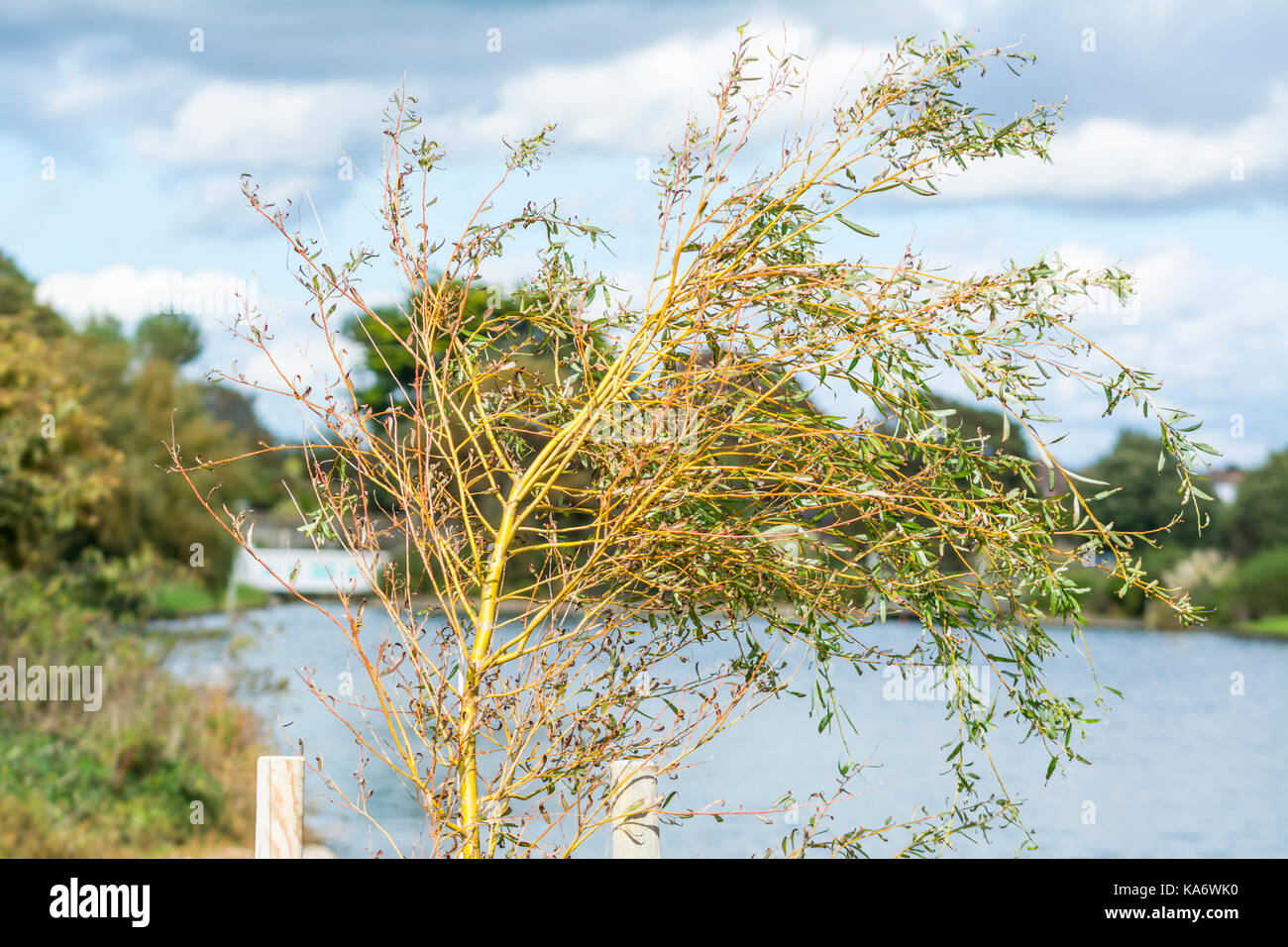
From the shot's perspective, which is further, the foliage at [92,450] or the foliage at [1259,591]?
the foliage at [1259,591]

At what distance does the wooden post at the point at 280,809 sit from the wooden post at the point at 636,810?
796 millimetres

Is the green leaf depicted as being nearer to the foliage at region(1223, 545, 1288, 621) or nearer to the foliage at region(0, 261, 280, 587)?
the foliage at region(0, 261, 280, 587)

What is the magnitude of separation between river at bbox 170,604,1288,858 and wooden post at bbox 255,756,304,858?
6.92 metres

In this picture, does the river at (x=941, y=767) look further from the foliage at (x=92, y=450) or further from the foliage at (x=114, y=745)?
the foliage at (x=92, y=450)

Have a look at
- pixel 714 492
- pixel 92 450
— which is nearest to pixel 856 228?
pixel 714 492

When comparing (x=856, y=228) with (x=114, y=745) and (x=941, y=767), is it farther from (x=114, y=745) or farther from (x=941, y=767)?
(x=941, y=767)

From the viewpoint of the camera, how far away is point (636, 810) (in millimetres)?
2824

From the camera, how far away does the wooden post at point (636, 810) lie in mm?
2826

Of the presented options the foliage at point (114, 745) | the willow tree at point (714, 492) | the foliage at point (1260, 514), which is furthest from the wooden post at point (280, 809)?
the foliage at point (1260, 514)

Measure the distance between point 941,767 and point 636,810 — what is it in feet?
50.8

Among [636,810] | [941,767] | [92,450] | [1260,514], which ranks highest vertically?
[92,450]

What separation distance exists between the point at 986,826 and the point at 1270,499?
40.2 meters

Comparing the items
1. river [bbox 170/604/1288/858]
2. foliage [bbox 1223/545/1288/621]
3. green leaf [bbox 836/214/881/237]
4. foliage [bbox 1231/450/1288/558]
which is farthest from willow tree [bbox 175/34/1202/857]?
foliage [bbox 1231/450/1288/558]

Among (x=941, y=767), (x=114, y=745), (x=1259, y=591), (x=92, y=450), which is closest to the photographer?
(x=114, y=745)
